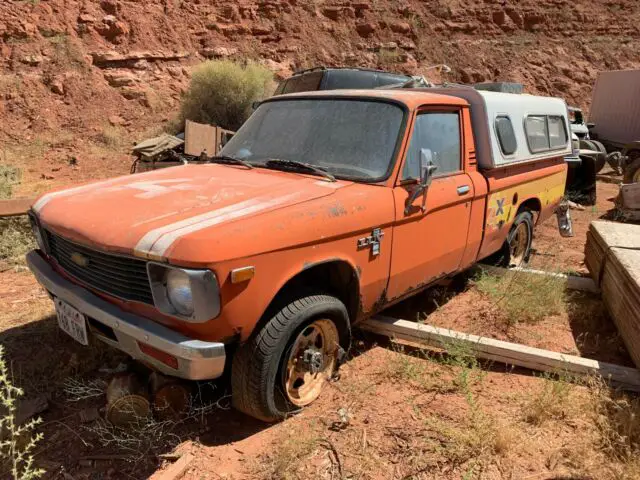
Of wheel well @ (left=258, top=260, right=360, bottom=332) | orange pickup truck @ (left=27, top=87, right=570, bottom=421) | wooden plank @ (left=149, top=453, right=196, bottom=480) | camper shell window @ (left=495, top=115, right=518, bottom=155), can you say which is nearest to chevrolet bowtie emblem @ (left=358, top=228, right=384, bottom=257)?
orange pickup truck @ (left=27, top=87, right=570, bottom=421)

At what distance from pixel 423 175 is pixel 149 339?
6.32 ft

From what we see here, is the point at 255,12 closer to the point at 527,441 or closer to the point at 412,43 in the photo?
the point at 412,43

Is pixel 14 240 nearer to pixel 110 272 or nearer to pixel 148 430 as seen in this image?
pixel 110 272

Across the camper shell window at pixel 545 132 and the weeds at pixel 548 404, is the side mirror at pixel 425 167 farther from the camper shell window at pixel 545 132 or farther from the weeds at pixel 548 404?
the camper shell window at pixel 545 132

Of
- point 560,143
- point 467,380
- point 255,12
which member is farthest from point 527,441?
point 255,12

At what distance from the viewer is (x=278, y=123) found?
3.77m

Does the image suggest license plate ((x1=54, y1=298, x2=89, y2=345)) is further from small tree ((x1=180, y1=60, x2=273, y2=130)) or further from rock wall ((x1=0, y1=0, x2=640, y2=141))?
rock wall ((x1=0, y1=0, x2=640, y2=141))

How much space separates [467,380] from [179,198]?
220 cm

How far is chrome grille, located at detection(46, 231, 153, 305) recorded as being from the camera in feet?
7.98

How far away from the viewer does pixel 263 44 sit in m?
18.8

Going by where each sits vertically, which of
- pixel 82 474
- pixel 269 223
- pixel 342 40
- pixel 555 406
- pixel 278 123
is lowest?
pixel 82 474

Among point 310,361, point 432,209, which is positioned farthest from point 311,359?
point 432,209

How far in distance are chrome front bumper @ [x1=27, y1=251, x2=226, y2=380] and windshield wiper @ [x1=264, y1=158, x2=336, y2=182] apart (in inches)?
52.7

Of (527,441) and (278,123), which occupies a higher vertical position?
(278,123)
